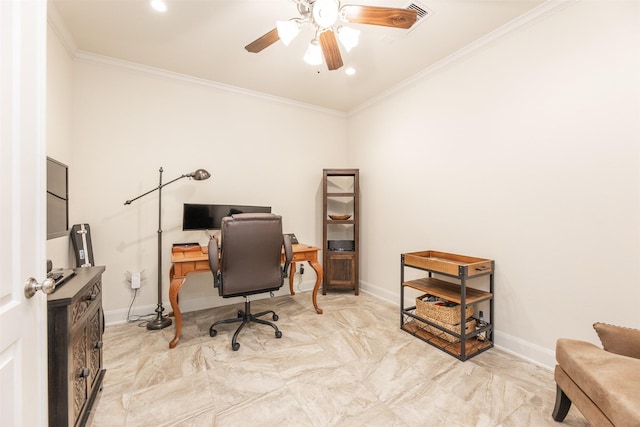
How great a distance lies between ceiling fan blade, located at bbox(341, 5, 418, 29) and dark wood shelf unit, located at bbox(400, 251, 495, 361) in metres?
1.79

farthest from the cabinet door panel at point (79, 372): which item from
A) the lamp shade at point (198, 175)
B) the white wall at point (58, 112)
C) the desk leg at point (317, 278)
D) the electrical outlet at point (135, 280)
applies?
the desk leg at point (317, 278)

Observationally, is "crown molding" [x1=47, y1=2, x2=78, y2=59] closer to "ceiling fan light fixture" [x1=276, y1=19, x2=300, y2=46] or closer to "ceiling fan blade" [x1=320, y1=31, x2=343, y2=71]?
"ceiling fan light fixture" [x1=276, y1=19, x2=300, y2=46]

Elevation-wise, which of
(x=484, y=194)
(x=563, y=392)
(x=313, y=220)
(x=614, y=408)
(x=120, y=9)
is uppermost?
(x=120, y=9)

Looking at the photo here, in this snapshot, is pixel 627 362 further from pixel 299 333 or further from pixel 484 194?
pixel 299 333

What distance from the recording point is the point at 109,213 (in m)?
2.77

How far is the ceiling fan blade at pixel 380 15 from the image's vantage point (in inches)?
64.1

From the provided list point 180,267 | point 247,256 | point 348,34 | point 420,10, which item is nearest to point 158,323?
point 180,267

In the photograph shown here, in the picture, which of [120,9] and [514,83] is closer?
[120,9]

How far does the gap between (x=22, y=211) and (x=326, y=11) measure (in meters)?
1.73

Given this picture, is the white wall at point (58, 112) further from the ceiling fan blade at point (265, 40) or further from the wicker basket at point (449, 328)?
the wicker basket at point (449, 328)

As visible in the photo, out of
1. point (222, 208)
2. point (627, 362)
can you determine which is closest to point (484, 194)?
point (627, 362)

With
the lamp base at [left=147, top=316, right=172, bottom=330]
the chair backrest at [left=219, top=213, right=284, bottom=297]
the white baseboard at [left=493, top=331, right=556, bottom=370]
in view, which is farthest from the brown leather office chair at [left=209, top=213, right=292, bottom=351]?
the white baseboard at [left=493, top=331, right=556, bottom=370]

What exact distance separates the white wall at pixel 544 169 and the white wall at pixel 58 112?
3.36 metres

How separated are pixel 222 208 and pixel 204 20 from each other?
1799mm
